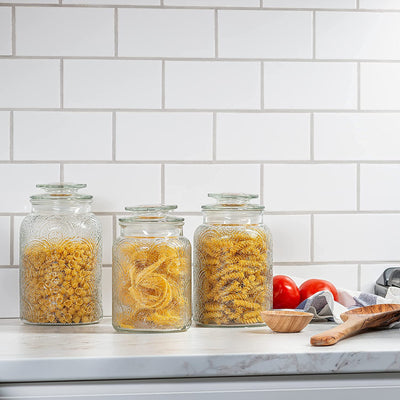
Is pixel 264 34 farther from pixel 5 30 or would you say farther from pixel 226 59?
pixel 5 30

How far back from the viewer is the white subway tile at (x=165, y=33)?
4.71 ft

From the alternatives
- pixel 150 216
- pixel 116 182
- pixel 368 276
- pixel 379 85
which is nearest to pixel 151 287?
pixel 150 216

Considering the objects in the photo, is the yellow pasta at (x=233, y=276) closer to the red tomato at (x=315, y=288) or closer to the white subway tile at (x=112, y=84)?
the red tomato at (x=315, y=288)

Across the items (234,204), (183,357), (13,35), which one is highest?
(13,35)

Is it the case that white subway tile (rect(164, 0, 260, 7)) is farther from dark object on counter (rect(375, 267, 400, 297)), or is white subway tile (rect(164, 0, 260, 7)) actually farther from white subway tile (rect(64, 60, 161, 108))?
dark object on counter (rect(375, 267, 400, 297))

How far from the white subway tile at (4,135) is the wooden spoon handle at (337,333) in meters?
0.77

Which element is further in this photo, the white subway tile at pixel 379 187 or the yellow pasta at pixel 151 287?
the white subway tile at pixel 379 187

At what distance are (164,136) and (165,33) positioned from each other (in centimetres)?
23

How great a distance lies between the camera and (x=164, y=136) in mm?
1440

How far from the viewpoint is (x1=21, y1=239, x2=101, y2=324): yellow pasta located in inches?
48.2

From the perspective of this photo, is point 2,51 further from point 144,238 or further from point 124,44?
point 144,238

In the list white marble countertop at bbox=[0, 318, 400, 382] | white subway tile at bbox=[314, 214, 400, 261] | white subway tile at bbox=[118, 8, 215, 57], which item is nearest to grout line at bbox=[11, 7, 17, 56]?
white subway tile at bbox=[118, 8, 215, 57]

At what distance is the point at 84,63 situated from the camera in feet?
4.68

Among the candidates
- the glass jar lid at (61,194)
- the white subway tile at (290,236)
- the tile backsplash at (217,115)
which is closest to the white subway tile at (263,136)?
the tile backsplash at (217,115)
